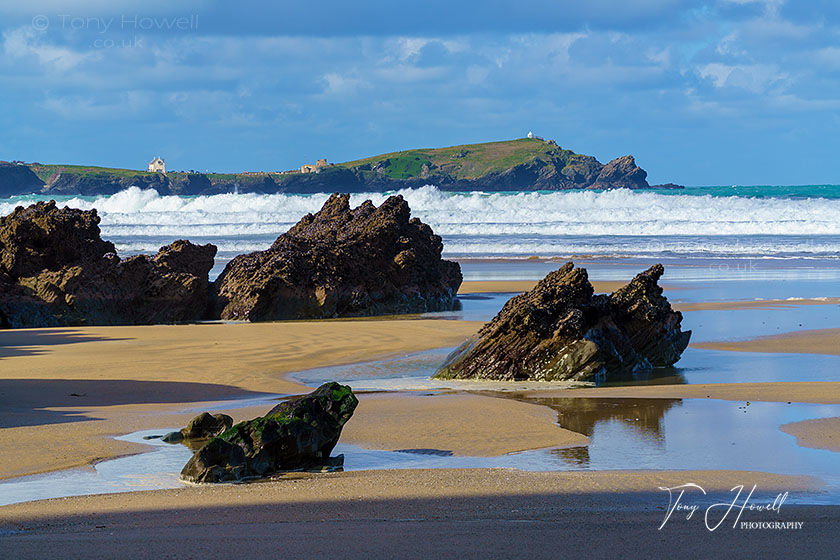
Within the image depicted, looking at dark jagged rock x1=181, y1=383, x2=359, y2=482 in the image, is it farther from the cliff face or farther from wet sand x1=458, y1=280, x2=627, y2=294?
the cliff face

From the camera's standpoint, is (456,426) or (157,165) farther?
(157,165)

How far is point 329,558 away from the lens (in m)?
4.06

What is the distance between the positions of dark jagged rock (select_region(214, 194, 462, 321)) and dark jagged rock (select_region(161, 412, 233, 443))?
8.86m

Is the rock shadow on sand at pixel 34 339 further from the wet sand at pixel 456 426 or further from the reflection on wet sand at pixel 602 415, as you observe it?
the reflection on wet sand at pixel 602 415

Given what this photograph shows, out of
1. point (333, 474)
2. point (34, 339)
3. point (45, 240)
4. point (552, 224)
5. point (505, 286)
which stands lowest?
point (333, 474)

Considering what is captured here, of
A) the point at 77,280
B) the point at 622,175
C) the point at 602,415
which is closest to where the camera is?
the point at 602,415

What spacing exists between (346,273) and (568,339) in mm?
7530

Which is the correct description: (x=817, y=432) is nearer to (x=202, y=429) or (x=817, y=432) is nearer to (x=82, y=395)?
(x=202, y=429)

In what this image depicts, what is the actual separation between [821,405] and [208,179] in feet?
393

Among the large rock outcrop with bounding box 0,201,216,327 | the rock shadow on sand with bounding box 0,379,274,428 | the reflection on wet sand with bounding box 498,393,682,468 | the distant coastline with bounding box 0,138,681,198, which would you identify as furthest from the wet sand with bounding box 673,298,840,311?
the distant coastline with bounding box 0,138,681,198

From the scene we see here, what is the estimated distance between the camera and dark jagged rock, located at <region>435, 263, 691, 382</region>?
10.2 m

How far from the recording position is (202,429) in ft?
23.5
